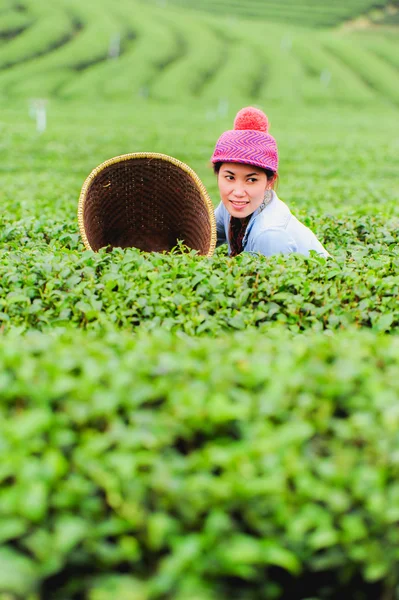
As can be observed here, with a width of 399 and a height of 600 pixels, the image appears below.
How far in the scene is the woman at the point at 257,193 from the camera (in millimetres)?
4539

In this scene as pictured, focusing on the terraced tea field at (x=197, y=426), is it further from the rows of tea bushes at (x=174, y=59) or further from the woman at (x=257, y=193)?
the rows of tea bushes at (x=174, y=59)

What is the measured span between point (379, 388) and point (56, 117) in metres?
26.0

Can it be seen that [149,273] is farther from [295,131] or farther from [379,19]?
[379,19]

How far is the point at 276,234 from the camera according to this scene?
4.53m

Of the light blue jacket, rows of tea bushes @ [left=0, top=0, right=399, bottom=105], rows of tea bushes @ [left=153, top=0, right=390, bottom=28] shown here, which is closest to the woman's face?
the light blue jacket

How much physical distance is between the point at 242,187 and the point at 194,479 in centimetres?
318


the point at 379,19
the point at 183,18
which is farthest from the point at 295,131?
the point at 379,19

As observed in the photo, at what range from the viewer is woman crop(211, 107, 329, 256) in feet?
14.9

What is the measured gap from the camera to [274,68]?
48.3 m

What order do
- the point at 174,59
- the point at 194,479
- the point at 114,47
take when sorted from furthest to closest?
1. the point at 174,59
2. the point at 114,47
3. the point at 194,479

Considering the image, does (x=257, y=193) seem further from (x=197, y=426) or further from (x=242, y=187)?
(x=197, y=426)

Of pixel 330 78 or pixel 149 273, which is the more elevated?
pixel 330 78

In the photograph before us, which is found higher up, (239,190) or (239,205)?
(239,190)

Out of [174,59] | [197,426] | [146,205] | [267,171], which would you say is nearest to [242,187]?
[267,171]
